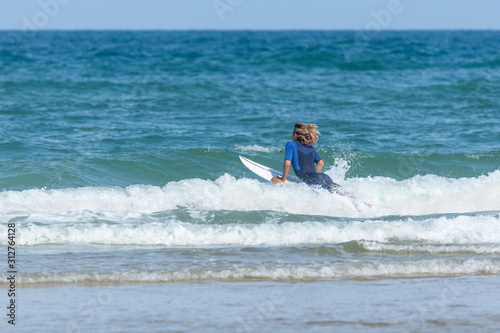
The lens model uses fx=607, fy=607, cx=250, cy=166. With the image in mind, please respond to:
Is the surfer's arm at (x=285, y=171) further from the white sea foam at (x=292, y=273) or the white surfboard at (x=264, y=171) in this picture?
the white sea foam at (x=292, y=273)

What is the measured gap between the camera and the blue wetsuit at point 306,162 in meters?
9.99

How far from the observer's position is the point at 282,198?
35.2ft

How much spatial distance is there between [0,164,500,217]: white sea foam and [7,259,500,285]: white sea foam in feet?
9.68

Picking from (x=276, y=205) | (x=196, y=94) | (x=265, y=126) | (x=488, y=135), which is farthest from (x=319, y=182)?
(x=196, y=94)

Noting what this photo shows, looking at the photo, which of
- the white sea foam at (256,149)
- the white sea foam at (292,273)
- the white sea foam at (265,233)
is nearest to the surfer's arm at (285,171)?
the white sea foam at (265,233)

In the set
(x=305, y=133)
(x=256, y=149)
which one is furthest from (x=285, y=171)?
(x=256, y=149)

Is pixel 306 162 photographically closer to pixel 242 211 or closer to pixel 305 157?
pixel 305 157

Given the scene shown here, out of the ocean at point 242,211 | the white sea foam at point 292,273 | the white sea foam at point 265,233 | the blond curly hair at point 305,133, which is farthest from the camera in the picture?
the blond curly hair at point 305,133

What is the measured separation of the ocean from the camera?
5641mm

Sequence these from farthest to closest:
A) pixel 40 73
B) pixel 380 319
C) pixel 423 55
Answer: pixel 423 55
pixel 40 73
pixel 380 319

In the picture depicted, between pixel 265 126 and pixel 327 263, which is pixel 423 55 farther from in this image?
pixel 327 263

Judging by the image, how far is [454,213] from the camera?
1066cm

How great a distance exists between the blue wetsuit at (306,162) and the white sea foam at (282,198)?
189 mm

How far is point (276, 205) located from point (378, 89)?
47.9 feet
